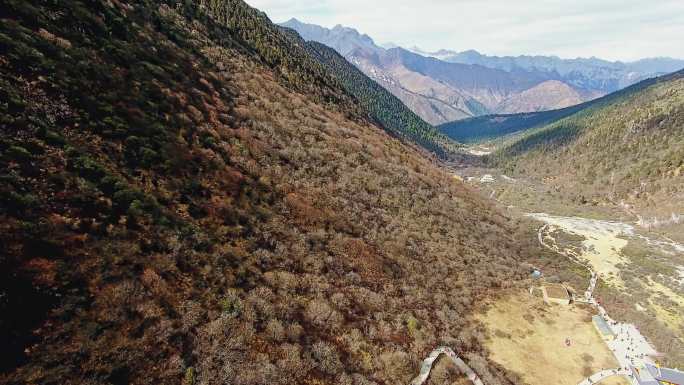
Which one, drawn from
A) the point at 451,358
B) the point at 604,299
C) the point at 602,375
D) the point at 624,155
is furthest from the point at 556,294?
the point at 624,155

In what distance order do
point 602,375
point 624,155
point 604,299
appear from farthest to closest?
point 624,155, point 604,299, point 602,375

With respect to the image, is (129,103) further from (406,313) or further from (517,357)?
(517,357)

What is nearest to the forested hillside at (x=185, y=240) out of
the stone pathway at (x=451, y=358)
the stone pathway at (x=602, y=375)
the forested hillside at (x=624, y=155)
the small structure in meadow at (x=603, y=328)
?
the stone pathway at (x=451, y=358)

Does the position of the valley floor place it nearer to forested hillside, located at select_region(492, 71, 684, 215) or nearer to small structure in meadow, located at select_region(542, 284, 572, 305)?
small structure in meadow, located at select_region(542, 284, 572, 305)

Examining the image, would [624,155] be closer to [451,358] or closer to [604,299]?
[604,299]

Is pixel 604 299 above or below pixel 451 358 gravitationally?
above

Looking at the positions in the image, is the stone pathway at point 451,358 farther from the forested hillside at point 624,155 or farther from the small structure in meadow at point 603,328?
the forested hillside at point 624,155
